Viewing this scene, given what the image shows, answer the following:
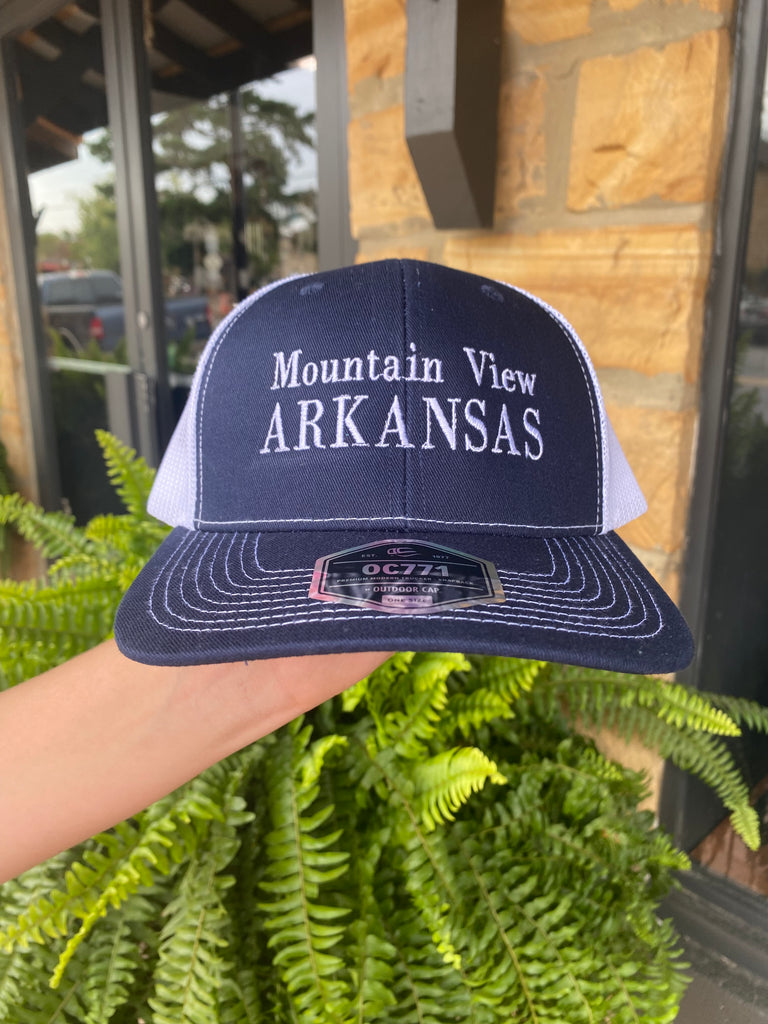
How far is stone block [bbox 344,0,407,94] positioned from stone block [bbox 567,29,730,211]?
1.39 feet

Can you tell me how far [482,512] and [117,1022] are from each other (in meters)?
0.85

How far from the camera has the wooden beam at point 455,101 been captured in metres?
1.06

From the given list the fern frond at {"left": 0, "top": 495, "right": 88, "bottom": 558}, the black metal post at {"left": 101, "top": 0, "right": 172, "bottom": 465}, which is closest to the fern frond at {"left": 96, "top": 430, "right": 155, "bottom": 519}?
the fern frond at {"left": 0, "top": 495, "right": 88, "bottom": 558}

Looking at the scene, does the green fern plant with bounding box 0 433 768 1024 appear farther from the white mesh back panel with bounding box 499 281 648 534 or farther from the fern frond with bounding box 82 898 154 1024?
the white mesh back panel with bounding box 499 281 648 534

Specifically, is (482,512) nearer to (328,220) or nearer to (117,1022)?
(117,1022)

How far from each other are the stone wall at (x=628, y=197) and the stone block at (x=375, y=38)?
26 cm

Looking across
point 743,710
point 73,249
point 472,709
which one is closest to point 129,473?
point 472,709

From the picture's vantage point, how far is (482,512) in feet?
2.26

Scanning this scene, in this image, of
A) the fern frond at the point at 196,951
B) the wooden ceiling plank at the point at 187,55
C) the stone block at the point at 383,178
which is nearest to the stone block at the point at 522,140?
the stone block at the point at 383,178

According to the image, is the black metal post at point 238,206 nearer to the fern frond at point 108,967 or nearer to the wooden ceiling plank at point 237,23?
the wooden ceiling plank at point 237,23

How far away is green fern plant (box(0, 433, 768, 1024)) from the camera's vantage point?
86 centimetres

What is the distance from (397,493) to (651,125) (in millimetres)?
789

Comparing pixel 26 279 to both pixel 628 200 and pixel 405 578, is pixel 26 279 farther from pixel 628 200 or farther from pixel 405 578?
pixel 405 578

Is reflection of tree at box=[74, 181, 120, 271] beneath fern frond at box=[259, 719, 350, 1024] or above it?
above
